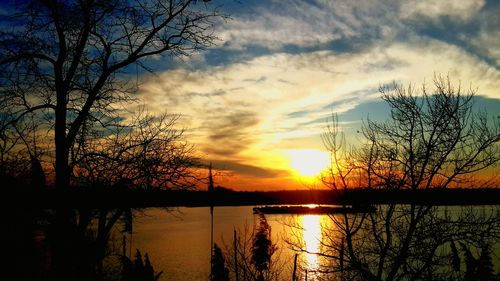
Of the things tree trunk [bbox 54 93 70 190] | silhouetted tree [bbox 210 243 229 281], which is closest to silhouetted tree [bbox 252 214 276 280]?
silhouetted tree [bbox 210 243 229 281]

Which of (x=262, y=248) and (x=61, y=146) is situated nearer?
(x=61, y=146)

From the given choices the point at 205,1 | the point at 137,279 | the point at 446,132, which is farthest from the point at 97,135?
the point at 137,279

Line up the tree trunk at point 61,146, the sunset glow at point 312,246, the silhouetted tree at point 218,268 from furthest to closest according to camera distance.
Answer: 1. the silhouetted tree at point 218,268
2. the sunset glow at point 312,246
3. the tree trunk at point 61,146

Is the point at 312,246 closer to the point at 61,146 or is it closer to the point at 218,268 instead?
the point at 218,268

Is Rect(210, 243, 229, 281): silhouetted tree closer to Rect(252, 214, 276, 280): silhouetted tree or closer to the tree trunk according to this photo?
Rect(252, 214, 276, 280): silhouetted tree

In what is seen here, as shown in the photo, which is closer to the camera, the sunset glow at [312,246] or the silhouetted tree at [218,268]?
the sunset glow at [312,246]

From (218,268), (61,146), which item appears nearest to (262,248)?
(218,268)

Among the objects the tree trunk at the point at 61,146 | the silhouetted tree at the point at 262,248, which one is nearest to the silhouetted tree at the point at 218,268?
the silhouetted tree at the point at 262,248

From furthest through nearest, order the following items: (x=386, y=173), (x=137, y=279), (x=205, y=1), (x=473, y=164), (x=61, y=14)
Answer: (x=137, y=279)
(x=386, y=173)
(x=473, y=164)
(x=205, y=1)
(x=61, y=14)

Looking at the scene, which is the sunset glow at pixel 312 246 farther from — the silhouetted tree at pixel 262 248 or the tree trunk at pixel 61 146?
the tree trunk at pixel 61 146

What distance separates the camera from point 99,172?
38.6 ft

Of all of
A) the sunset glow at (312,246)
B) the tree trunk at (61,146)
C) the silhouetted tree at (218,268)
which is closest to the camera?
the tree trunk at (61,146)

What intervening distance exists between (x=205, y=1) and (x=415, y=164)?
996cm

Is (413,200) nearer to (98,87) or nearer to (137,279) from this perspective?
(98,87)
